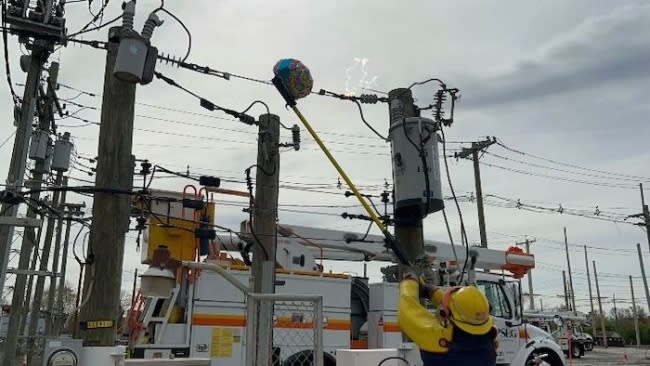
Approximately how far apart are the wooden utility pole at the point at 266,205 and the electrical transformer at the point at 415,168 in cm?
181

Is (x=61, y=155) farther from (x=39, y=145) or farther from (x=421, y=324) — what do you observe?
(x=421, y=324)

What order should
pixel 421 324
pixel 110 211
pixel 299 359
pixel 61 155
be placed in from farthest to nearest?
pixel 61 155, pixel 299 359, pixel 110 211, pixel 421 324

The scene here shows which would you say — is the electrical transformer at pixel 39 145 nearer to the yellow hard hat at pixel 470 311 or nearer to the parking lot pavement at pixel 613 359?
the yellow hard hat at pixel 470 311

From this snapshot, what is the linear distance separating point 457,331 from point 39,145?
11697 millimetres

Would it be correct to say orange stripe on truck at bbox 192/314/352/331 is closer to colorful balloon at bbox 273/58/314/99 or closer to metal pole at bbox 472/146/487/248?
colorful balloon at bbox 273/58/314/99

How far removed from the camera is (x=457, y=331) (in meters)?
4.00

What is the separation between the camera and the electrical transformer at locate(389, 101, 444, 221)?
5906 mm

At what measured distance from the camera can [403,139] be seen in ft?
20.1

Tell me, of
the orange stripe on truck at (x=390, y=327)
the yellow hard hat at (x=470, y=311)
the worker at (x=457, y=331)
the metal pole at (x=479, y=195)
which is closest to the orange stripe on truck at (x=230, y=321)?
the orange stripe on truck at (x=390, y=327)

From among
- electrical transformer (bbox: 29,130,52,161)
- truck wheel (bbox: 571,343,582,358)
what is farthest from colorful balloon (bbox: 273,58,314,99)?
truck wheel (bbox: 571,343,582,358)

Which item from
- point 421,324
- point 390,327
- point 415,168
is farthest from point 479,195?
point 421,324

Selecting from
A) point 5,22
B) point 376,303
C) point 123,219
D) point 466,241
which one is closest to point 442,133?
point 466,241

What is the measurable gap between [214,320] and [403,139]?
5220mm

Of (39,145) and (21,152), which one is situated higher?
(39,145)
